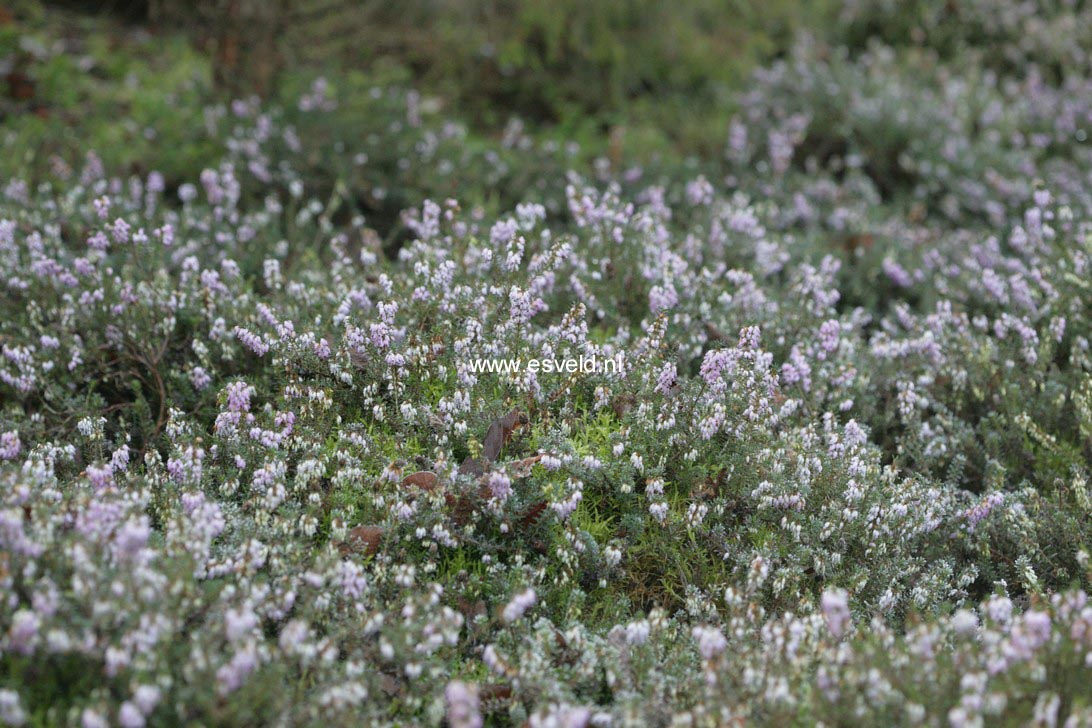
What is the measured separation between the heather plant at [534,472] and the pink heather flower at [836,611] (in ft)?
0.05

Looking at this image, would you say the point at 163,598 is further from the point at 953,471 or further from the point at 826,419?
the point at 953,471

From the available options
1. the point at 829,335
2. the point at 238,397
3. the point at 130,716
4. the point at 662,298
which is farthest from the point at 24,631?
the point at 829,335

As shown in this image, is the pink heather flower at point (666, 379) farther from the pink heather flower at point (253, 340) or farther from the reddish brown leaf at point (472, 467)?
the pink heather flower at point (253, 340)

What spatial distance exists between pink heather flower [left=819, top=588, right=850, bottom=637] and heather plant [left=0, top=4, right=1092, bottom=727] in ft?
0.05

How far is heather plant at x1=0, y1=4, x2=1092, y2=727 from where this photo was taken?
94.1 inches

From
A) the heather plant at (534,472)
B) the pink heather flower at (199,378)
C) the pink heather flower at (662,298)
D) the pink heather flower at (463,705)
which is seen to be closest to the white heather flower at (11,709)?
the heather plant at (534,472)

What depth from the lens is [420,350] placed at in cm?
345

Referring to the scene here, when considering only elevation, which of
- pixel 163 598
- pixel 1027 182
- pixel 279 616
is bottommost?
pixel 279 616

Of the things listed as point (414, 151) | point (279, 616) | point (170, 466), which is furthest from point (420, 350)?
Answer: point (414, 151)

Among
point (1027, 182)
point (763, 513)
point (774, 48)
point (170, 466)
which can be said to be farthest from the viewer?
point (774, 48)

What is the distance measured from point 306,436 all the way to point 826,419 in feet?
5.88

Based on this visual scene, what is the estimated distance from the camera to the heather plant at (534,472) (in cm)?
239

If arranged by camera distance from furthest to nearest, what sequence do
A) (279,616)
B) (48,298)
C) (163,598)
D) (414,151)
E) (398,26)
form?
(398,26), (414,151), (48,298), (279,616), (163,598)

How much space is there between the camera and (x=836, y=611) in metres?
2.52
